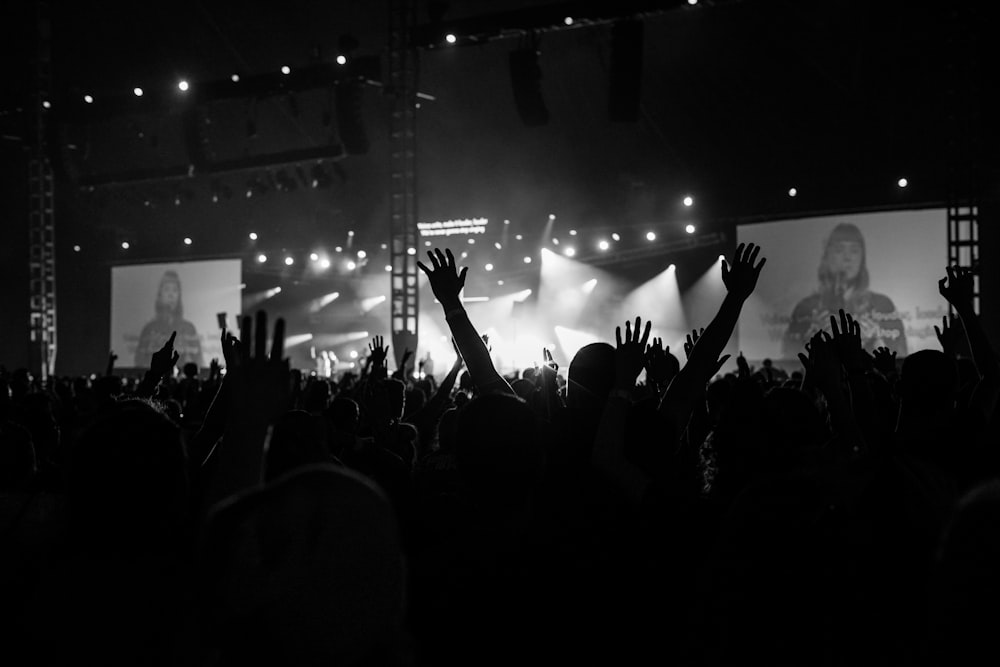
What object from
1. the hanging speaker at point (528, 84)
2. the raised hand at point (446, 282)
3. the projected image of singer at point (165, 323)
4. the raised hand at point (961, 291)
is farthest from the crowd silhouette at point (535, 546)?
the projected image of singer at point (165, 323)

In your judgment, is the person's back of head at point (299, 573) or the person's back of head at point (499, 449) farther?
the person's back of head at point (499, 449)

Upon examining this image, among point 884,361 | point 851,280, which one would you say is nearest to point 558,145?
point 851,280

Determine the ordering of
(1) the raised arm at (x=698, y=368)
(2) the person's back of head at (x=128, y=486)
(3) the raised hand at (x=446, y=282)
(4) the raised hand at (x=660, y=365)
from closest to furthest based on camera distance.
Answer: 1. (2) the person's back of head at (x=128, y=486)
2. (1) the raised arm at (x=698, y=368)
3. (3) the raised hand at (x=446, y=282)
4. (4) the raised hand at (x=660, y=365)

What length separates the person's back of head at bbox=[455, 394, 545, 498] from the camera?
5.41 ft

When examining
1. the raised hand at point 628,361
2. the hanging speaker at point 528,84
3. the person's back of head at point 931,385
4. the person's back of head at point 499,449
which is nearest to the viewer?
the person's back of head at point 499,449

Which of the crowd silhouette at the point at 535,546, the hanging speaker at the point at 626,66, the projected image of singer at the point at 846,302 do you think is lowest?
the crowd silhouette at the point at 535,546

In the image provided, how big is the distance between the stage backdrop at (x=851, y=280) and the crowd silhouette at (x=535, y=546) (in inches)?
638

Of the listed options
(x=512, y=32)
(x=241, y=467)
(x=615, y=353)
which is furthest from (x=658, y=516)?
(x=512, y=32)

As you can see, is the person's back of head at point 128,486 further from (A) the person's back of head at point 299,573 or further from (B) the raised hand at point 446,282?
(B) the raised hand at point 446,282

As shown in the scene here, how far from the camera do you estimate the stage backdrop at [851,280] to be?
55.8 ft

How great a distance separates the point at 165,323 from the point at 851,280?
2156 centimetres

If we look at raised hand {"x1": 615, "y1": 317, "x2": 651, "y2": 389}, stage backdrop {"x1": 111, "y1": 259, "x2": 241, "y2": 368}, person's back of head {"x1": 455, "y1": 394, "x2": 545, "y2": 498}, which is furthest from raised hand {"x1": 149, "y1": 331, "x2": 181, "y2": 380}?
stage backdrop {"x1": 111, "y1": 259, "x2": 241, "y2": 368}

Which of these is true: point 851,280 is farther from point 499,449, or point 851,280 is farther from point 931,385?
point 499,449

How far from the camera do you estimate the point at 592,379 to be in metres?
2.36
